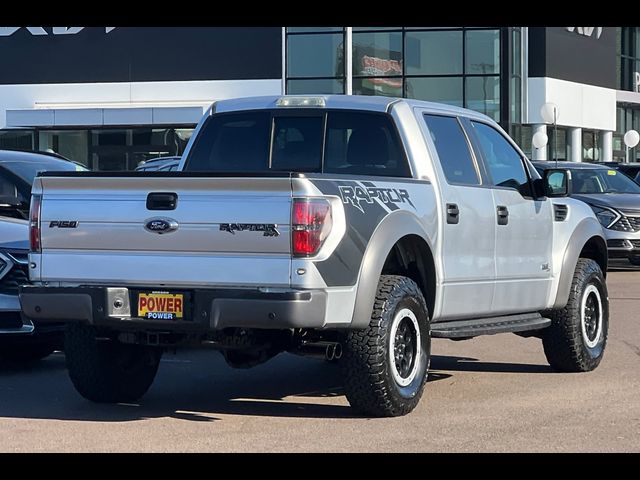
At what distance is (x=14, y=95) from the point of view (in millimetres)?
43656

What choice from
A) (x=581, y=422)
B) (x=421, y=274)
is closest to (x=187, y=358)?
(x=421, y=274)

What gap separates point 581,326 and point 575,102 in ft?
118

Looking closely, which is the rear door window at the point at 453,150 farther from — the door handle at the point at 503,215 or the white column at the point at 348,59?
the white column at the point at 348,59

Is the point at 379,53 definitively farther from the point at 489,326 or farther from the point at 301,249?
the point at 301,249

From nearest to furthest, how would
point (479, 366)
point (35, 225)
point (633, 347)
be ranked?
point (35, 225) < point (479, 366) < point (633, 347)

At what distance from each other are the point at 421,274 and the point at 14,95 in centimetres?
3736

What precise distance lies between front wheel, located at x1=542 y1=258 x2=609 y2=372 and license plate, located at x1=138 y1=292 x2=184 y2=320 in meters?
3.47

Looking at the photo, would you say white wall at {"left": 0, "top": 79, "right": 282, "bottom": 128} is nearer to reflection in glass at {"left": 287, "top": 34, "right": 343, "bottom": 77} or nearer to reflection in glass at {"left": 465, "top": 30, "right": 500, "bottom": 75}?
reflection in glass at {"left": 287, "top": 34, "right": 343, "bottom": 77}

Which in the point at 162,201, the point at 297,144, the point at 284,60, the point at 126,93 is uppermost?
the point at 284,60

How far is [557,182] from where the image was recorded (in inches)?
386

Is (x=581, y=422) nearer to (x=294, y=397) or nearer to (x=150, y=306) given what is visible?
(x=294, y=397)

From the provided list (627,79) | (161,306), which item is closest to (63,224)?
(161,306)
